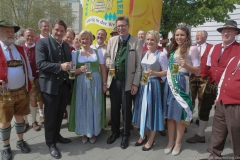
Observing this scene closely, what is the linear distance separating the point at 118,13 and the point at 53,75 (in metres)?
3.48

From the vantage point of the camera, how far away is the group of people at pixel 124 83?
8.75 ft

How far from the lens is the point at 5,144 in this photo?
113 inches

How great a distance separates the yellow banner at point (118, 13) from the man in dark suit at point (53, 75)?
286 cm

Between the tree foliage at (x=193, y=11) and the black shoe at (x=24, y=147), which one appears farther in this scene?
the tree foliage at (x=193, y=11)

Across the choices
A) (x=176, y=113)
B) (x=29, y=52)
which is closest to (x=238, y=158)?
(x=176, y=113)

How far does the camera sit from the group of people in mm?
2666

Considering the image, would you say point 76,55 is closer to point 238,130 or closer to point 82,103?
point 82,103

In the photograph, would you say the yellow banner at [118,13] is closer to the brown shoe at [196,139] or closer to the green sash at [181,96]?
the green sash at [181,96]

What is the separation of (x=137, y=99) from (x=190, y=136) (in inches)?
61.4

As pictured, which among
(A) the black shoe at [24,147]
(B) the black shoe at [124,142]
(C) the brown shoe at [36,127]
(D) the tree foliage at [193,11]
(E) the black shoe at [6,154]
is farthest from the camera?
(D) the tree foliage at [193,11]

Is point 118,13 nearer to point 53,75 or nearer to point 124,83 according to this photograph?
point 124,83

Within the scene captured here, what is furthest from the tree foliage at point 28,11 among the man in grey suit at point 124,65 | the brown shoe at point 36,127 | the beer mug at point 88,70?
the beer mug at point 88,70

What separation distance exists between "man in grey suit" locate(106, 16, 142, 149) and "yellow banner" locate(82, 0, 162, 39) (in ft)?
8.41

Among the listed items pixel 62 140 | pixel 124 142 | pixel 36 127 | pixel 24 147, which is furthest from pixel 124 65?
pixel 36 127
